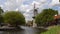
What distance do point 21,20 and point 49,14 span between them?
14534mm

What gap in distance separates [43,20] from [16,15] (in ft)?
48.1

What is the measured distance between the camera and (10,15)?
94.6 meters

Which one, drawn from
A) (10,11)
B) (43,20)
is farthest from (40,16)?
(10,11)

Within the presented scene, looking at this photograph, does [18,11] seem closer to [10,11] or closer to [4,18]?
[10,11]

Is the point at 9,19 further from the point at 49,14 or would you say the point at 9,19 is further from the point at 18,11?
the point at 49,14

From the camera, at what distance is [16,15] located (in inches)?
3757

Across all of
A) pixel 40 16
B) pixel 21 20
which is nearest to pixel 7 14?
pixel 21 20

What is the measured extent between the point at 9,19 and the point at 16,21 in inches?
162

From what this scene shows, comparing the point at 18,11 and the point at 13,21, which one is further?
the point at 18,11

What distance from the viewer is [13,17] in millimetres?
95750

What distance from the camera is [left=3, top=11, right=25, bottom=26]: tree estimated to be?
93.8m

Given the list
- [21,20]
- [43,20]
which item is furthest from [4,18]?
[43,20]

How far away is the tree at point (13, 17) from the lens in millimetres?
93800

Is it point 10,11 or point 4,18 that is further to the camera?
point 10,11
